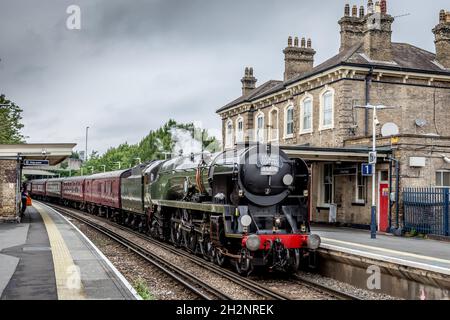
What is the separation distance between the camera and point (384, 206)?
20.5 metres

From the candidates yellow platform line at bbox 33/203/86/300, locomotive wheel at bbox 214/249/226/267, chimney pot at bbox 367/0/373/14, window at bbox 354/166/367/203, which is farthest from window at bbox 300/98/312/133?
yellow platform line at bbox 33/203/86/300

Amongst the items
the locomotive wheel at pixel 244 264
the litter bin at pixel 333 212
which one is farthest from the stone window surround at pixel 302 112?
the locomotive wheel at pixel 244 264

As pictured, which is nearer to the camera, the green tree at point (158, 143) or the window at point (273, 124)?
the window at point (273, 124)

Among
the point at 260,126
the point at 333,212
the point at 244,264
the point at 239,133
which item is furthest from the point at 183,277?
the point at 239,133

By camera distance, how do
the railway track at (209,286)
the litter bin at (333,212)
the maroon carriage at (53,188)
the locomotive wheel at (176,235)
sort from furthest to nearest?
the maroon carriage at (53,188)
the litter bin at (333,212)
the locomotive wheel at (176,235)
the railway track at (209,286)

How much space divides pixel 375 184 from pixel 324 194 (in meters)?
3.96

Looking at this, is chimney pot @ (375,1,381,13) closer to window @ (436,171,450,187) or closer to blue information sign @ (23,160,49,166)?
window @ (436,171,450,187)

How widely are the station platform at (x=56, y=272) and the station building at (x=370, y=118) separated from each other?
27.4ft

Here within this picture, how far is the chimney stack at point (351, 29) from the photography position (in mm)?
26766

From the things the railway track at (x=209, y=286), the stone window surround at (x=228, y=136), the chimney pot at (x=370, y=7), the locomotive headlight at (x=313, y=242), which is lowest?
the railway track at (x=209, y=286)

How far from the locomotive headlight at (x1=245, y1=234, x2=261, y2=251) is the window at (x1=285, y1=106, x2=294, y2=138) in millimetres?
16294

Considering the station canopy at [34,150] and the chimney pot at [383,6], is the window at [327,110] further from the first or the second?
the station canopy at [34,150]

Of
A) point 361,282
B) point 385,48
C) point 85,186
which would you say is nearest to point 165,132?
point 85,186

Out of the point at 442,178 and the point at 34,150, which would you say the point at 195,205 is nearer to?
the point at 442,178
